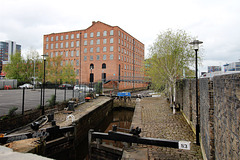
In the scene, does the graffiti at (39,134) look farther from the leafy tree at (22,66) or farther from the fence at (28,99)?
the leafy tree at (22,66)

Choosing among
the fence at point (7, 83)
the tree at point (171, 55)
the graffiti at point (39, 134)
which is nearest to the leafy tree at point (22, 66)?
the fence at point (7, 83)

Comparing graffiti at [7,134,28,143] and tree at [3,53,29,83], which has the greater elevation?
tree at [3,53,29,83]

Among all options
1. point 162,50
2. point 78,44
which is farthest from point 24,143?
point 78,44

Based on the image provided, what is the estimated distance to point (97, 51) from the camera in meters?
47.4

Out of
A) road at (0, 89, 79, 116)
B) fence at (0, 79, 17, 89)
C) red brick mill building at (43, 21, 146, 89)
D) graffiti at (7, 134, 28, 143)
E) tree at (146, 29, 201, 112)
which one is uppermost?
red brick mill building at (43, 21, 146, 89)

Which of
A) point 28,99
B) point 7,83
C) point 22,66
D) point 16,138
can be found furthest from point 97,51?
point 16,138

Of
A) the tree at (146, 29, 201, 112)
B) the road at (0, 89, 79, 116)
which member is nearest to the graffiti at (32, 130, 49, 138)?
the road at (0, 89, 79, 116)

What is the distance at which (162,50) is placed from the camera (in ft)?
46.8

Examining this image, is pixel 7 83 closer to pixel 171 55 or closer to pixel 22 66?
pixel 22 66

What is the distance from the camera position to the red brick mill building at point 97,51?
4525cm

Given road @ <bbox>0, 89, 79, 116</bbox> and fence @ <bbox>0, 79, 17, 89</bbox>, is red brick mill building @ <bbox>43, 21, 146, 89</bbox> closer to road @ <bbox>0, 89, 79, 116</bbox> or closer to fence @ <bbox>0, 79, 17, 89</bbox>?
fence @ <bbox>0, 79, 17, 89</bbox>

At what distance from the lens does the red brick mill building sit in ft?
148

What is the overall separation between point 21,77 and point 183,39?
44437 mm

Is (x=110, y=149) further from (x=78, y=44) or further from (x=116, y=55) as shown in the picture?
(x=78, y=44)
